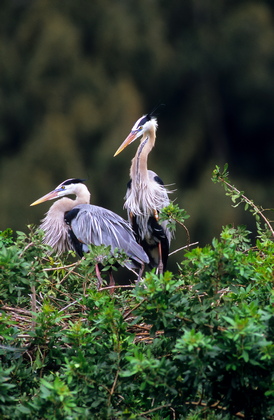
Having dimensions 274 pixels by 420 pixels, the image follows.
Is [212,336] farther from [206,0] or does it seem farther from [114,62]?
[206,0]

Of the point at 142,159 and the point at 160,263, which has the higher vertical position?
the point at 142,159

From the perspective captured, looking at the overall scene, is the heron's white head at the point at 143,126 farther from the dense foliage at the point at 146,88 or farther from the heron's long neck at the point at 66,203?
the dense foliage at the point at 146,88

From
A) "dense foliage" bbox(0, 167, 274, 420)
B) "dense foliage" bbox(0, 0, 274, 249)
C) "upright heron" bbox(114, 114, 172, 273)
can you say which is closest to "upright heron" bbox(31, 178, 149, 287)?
"upright heron" bbox(114, 114, 172, 273)

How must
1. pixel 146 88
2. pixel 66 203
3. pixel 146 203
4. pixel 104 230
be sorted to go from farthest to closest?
pixel 146 88, pixel 146 203, pixel 66 203, pixel 104 230

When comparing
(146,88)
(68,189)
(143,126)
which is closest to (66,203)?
(68,189)

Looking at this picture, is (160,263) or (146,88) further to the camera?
(146,88)

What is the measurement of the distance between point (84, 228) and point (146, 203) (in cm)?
58

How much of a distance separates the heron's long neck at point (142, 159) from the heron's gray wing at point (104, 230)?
532 millimetres

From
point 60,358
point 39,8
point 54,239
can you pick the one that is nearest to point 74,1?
point 39,8

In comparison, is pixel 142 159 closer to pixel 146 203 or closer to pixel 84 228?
pixel 146 203

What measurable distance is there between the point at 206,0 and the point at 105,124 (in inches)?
112

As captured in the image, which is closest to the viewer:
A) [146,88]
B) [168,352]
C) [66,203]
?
[168,352]

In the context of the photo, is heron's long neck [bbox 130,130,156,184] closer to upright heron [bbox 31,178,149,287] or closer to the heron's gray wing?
upright heron [bbox 31,178,149,287]

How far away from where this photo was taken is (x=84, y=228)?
5.17 metres
